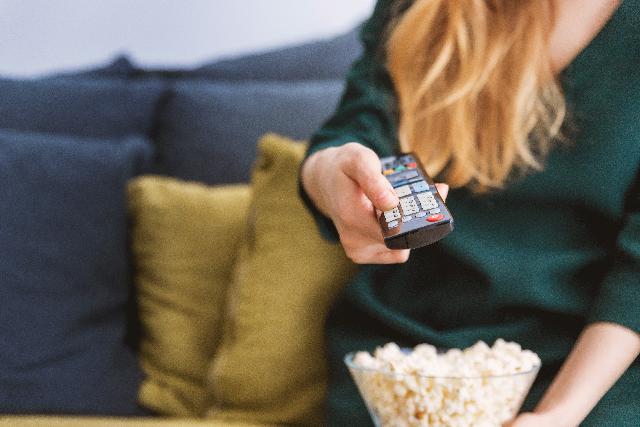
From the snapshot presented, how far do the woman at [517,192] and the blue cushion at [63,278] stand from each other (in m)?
0.38

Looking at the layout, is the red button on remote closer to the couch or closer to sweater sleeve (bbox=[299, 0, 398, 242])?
sweater sleeve (bbox=[299, 0, 398, 242])

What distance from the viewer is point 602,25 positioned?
2.69 ft

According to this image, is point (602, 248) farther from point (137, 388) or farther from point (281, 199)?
point (137, 388)

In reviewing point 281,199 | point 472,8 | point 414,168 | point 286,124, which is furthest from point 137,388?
point 472,8

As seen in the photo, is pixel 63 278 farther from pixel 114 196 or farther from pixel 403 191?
pixel 403 191

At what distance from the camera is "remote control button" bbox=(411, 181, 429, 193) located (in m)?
0.66

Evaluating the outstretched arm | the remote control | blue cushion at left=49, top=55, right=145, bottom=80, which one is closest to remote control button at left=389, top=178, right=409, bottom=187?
the remote control

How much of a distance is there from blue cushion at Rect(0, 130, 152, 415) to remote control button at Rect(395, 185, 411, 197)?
0.59m

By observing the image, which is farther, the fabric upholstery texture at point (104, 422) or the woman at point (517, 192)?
the fabric upholstery texture at point (104, 422)

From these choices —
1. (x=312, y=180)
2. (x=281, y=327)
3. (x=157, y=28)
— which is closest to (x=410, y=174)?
(x=312, y=180)

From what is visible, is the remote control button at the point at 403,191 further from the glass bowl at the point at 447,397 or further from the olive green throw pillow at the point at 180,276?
the olive green throw pillow at the point at 180,276

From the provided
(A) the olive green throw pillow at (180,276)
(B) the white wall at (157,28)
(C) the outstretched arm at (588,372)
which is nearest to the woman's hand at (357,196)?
(C) the outstretched arm at (588,372)

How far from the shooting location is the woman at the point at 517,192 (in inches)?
29.9

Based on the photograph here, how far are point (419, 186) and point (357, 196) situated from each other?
0.06 metres
